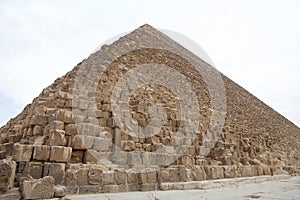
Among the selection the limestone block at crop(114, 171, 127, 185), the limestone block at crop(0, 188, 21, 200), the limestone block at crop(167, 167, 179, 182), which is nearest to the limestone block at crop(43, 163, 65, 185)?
the limestone block at crop(0, 188, 21, 200)

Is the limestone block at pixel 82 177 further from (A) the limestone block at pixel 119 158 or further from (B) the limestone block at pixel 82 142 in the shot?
(A) the limestone block at pixel 119 158

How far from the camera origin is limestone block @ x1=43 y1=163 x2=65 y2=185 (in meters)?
4.19

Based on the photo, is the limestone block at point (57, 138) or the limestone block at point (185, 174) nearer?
the limestone block at point (57, 138)

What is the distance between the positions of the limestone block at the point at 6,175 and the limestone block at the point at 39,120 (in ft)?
5.61

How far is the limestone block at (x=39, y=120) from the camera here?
549cm

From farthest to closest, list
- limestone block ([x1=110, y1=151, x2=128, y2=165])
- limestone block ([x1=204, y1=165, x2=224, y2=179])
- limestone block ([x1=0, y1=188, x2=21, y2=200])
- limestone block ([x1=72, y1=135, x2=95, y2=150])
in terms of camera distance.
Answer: limestone block ([x1=204, y1=165, x2=224, y2=179]) → limestone block ([x1=110, y1=151, x2=128, y2=165]) → limestone block ([x1=72, y1=135, x2=95, y2=150]) → limestone block ([x1=0, y1=188, x2=21, y2=200])

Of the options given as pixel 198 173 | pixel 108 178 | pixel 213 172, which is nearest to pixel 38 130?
pixel 108 178

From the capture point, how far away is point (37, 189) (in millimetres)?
3471

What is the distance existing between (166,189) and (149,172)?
45cm

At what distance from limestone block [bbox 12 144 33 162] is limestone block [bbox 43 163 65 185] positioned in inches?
14.2

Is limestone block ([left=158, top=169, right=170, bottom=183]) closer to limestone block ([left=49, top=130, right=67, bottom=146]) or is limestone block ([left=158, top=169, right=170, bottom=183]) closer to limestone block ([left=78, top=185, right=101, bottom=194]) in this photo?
limestone block ([left=78, top=185, right=101, bottom=194])

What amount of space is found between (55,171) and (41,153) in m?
0.43

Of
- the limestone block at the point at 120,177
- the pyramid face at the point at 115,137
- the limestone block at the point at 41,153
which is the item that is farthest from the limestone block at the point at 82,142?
the limestone block at the point at 120,177

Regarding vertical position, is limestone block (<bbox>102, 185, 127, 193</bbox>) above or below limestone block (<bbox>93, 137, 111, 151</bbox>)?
below
